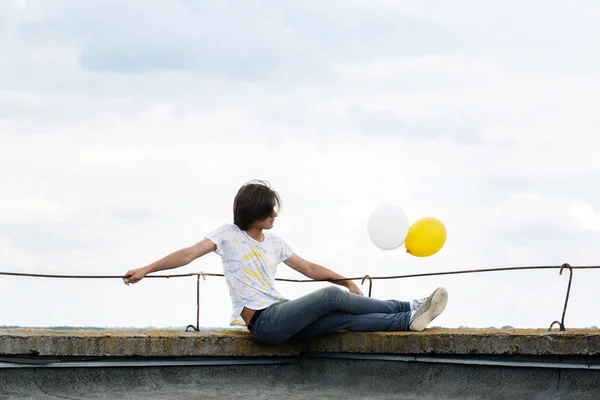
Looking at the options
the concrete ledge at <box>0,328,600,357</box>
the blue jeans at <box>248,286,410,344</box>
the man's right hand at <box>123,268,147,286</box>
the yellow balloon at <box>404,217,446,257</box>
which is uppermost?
the yellow balloon at <box>404,217,446,257</box>

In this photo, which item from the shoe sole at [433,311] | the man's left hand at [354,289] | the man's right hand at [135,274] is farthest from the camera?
the man's left hand at [354,289]

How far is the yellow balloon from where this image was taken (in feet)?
22.0

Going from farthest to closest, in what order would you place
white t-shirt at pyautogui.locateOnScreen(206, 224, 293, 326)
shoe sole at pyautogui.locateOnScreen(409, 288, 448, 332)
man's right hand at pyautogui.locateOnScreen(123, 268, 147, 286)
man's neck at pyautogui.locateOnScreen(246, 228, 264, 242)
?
man's neck at pyautogui.locateOnScreen(246, 228, 264, 242) < white t-shirt at pyautogui.locateOnScreen(206, 224, 293, 326) < shoe sole at pyautogui.locateOnScreen(409, 288, 448, 332) < man's right hand at pyautogui.locateOnScreen(123, 268, 147, 286)

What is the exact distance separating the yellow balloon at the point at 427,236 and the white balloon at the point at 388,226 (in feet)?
0.27

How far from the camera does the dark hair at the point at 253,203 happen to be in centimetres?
613

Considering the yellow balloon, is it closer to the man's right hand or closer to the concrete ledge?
the concrete ledge

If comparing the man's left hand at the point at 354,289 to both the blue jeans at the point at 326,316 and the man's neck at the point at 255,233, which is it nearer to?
the blue jeans at the point at 326,316

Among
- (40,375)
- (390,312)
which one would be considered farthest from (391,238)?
(40,375)

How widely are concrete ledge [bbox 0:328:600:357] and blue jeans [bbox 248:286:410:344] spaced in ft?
0.40

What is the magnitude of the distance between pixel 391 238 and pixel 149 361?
7.18 ft

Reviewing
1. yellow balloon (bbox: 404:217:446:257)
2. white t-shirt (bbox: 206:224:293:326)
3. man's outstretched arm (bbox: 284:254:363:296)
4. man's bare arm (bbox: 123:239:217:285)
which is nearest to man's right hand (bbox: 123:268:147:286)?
man's bare arm (bbox: 123:239:217:285)

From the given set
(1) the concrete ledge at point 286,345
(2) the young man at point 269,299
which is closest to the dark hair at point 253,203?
(2) the young man at point 269,299

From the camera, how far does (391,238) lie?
673 centimetres

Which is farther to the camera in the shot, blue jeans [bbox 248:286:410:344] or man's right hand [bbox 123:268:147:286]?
blue jeans [bbox 248:286:410:344]
